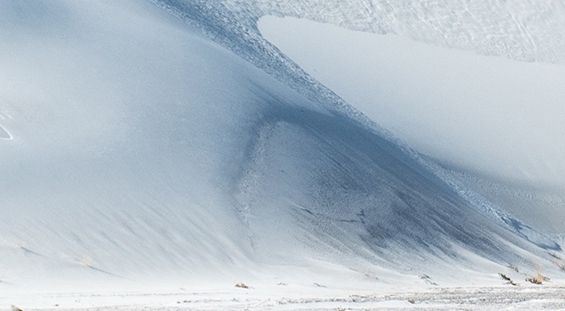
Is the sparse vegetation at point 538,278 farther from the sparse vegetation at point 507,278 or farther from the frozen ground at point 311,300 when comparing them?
the frozen ground at point 311,300

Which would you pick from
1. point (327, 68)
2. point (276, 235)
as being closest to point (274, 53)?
point (327, 68)

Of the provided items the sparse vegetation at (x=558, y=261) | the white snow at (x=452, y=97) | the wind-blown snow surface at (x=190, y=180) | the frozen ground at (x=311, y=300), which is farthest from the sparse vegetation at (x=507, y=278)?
the white snow at (x=452, y=97)

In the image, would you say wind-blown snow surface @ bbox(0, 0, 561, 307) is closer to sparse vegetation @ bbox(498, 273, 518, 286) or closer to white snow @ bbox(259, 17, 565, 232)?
sparse vegetation @ bbox(498, 273, 518, 286)

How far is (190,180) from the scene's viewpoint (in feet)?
31.3

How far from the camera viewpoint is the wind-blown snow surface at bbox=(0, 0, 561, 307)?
324 inches

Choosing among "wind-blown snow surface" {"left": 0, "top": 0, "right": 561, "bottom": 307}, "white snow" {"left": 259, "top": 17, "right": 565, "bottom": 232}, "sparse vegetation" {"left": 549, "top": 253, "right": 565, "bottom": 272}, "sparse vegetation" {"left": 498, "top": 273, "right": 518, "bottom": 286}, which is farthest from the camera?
"white snow" {"left": 259, "top": 17, "right": 565, "bottom": 232}

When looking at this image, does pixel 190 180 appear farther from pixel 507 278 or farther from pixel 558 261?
pixel 558 261

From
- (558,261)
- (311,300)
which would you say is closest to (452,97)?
(558,261)

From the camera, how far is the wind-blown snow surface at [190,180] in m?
8.24

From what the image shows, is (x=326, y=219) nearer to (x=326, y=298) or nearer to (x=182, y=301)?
(x=326, y=298)

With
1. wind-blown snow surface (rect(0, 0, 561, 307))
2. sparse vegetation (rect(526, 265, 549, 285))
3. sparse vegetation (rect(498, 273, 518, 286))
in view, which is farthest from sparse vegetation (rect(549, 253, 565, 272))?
sparse vegetation (rect(498, 273, 518, 286))

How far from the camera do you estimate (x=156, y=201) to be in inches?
356

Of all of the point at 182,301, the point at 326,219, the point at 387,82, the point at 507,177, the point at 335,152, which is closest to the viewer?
the point at 182,301

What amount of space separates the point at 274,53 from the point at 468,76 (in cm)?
375
